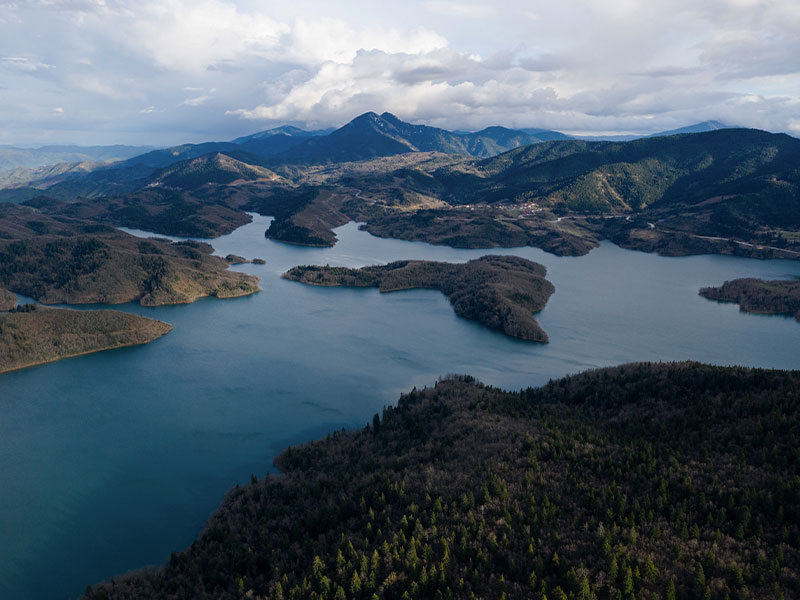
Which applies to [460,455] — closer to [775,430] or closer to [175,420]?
[775,430]

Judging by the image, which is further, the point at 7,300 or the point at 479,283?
the point at 479,283

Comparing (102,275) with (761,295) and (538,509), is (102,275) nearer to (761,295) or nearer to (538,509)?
(538,509)

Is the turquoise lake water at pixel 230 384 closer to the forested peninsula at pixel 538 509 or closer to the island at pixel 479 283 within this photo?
the island at pixel 479 283

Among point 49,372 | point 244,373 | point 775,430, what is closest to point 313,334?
point 244,373

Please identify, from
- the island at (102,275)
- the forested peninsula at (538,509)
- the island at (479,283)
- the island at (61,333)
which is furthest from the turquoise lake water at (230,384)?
the forested peninsula at (538,509)

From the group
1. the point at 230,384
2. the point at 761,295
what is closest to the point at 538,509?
the point at 230,384

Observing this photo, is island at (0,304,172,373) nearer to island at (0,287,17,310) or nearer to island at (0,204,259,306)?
island at (0,287,17,310)

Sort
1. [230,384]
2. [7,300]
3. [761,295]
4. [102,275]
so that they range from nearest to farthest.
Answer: [230,384]
[7,300]
[761,295]
[102,275]
